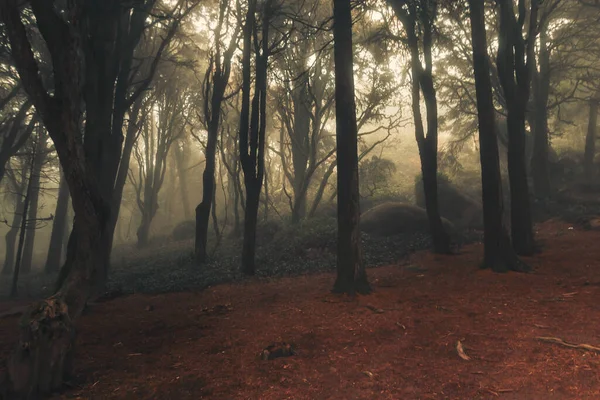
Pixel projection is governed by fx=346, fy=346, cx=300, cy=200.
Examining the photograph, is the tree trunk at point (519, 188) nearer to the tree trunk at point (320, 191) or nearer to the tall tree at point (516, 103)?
the tall tree at point (516, 103)

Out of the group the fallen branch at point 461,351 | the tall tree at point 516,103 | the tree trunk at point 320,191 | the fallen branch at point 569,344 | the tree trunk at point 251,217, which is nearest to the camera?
the fallen branch at point 569,344

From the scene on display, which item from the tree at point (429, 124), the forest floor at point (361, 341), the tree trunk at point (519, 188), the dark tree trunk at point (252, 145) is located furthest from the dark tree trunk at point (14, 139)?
the tree trunk at point (519, 188)

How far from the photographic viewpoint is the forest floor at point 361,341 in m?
3.36

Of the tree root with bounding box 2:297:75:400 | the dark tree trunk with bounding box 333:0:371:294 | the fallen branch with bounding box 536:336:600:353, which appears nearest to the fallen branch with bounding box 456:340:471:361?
the fallen branch with bounding box 536:336:600:353

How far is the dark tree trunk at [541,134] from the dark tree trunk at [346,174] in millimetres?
15291

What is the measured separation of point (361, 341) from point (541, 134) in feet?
61.0

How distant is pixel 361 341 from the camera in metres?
4.53

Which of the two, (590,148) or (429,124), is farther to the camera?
(590,148)

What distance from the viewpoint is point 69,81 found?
3838 millimetres

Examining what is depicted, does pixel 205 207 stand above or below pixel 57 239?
above

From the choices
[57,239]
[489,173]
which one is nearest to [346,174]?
[489,173]

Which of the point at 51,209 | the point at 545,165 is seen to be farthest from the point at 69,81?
the point at 51,209

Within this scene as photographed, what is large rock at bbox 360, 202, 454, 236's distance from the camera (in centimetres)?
1418

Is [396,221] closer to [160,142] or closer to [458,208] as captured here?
[458,208]
